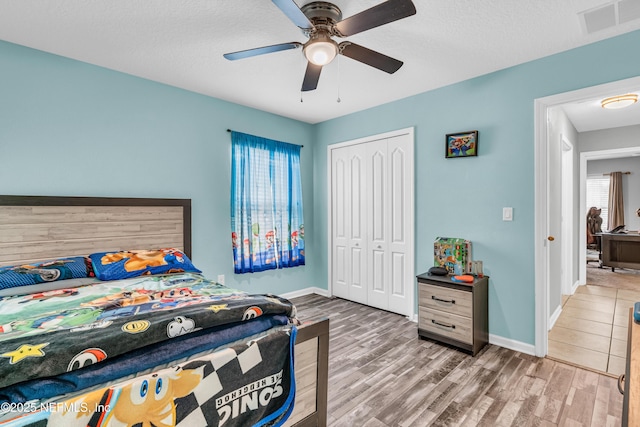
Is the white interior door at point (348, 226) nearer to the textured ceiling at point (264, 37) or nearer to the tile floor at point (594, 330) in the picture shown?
the textured ceiling at point (264, 37)

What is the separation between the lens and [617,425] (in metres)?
1.77

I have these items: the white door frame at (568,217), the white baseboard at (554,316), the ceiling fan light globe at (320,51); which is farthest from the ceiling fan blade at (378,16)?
the white door frame at (568,217)

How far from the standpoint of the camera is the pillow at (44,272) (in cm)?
205

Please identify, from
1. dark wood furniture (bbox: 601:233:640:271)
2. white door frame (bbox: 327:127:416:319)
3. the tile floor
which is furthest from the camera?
dark wood furniture (bbox: 601:233:640:271)

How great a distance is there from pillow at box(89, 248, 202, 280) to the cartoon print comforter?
11.3 inches

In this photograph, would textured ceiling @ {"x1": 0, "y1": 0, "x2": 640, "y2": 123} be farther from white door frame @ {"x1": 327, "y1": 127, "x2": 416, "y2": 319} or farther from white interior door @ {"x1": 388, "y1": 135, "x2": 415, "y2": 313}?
white interior door @ {"x1": 388, "y1": 135, "x2": 415, "y2": 313}

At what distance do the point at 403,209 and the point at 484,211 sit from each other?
89 centimetres

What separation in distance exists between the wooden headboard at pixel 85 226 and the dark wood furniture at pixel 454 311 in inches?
98.6

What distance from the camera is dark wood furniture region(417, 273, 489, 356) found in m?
2.69

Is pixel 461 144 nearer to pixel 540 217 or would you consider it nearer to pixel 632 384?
pixel 540 217

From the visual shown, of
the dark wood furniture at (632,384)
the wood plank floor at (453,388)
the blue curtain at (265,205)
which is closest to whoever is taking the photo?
the dark wood furniture at (632,384)

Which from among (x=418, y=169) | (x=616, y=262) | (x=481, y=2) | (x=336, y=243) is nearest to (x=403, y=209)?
(x=418, y=169)

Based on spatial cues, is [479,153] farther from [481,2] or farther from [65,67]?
[65,67]

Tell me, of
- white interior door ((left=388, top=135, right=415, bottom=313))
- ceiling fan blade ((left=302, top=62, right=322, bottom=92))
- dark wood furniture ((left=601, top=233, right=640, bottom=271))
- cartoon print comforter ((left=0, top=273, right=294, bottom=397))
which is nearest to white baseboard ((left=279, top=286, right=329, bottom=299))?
white interior door ((left=388, top=135, right=415, bottom=313))
